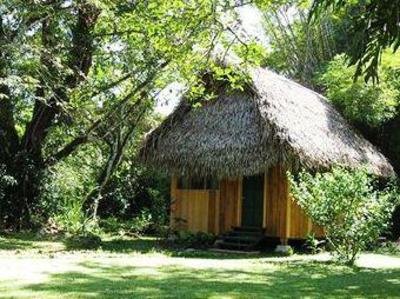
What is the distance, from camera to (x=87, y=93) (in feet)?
54.0

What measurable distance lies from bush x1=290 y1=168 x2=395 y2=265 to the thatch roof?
252 cm

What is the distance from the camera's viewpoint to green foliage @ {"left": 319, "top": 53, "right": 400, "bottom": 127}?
63.4 feet

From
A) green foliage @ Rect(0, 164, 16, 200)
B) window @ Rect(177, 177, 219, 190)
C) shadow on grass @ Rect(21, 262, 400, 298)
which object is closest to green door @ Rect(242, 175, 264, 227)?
window @ Rect(177, 177, 219, 190)

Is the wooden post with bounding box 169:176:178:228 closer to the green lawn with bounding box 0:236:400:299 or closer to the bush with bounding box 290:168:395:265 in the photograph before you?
the green lawn with bounding box 0:236:400:299

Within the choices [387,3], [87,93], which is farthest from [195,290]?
[87,93]

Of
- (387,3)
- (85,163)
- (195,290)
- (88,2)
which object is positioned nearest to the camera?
(387,3)

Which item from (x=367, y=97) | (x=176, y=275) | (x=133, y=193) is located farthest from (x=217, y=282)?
(x=133, y=193)

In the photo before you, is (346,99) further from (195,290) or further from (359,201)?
(195,290)

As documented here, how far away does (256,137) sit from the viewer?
15.5 metres

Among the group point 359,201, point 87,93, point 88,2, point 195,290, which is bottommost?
point 195,290

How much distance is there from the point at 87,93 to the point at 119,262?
20.5 ft

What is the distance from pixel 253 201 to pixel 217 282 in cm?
752

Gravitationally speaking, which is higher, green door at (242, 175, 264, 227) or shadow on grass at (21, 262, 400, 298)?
green door at (242, 175, 264, 227)

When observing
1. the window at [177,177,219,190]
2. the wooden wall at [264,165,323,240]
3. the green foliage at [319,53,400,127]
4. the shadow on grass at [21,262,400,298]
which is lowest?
the shadow on grass at [21,262,400,298]
